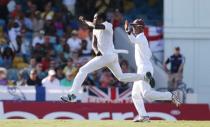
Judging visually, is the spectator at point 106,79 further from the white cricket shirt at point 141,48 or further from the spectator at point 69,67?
the white cricket shirt at point 141,48

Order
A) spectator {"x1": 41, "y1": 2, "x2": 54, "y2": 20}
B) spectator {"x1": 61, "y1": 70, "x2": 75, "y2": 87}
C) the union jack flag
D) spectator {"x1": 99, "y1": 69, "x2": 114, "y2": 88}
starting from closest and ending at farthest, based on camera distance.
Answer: the union jack flag, spectator {"x1": 61, "y1": 70, "x2": 75, "y2": 87}, spectator {"x1": 99, "y1": 69, "x2": 114, "y2": 88}, spectator {"x1": 41, "y1": 2, "x2": 54, "y2": 20}

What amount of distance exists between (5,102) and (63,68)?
3.41 m

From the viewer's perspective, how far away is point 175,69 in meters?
25.8

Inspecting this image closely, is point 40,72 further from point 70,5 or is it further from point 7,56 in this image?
point 70,5

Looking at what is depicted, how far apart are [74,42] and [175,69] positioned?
2899mm

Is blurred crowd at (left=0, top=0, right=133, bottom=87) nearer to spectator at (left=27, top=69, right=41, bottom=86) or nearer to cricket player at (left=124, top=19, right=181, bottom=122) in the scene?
spectator at (left=27, top=69, right=41, bottom=86)

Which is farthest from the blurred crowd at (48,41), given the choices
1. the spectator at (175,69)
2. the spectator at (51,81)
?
the spectator at (175,69)

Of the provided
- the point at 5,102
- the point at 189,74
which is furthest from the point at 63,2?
the point at 5,102

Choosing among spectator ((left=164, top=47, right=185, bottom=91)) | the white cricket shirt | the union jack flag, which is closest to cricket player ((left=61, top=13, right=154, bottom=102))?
the white cricket shirt

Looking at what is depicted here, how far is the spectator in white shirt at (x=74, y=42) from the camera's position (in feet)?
85.2

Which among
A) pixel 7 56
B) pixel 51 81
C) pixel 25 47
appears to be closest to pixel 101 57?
pixel 51 81

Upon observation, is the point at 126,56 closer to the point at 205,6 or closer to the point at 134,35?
the point at 205,6

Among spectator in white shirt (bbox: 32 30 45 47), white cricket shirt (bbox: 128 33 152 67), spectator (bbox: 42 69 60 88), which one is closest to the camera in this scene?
white cricket shirt (bbox: 128 33 152 67)

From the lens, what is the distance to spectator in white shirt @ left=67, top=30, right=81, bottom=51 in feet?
→ 85.2
